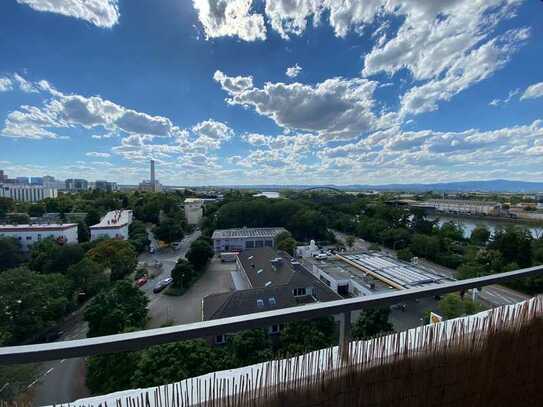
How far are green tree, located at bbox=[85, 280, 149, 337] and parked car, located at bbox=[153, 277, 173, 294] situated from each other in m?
3.93

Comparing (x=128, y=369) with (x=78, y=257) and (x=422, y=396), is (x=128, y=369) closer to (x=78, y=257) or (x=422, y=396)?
(x=422, y=396)

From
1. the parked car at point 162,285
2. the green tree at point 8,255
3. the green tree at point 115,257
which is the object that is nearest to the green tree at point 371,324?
the parked car at point 162,285

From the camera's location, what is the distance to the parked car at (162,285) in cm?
1139

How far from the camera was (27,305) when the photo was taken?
6.65 meters

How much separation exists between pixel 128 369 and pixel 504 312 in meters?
4.25

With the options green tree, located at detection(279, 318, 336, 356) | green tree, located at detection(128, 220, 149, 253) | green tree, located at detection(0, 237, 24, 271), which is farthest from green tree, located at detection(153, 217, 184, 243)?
green tree, located at detection(279, 318, 336, 356)

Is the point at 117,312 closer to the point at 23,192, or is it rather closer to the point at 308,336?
the point at 308,336

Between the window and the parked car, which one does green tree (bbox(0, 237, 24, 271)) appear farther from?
the window

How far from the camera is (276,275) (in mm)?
10344

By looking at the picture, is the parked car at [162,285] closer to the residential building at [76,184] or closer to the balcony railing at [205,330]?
the balcony railing at [205,330]

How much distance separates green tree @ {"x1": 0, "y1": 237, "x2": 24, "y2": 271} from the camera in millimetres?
13562

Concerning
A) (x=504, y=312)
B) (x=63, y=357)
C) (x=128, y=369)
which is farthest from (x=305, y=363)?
(x=128, y=369)

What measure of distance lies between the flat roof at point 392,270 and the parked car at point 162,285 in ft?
28.7

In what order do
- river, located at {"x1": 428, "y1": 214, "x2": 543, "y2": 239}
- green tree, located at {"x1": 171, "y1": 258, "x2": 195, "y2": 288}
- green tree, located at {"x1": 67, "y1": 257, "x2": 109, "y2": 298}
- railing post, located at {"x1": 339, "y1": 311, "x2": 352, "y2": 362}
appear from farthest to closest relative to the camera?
river, located at {"x1": 428, "y1": 214, "x2": 543, "y2": 239}
green tree, located at {"x1": 171, "y1": 258, "x2": 195, "y2": 288}
green tree, located at {"x1": 67, "y1": 257, "x2": 109, "y2": 298}
railing post, located at {"x1": 339, "y1": 311, "x2": 352, "y2": 362}
